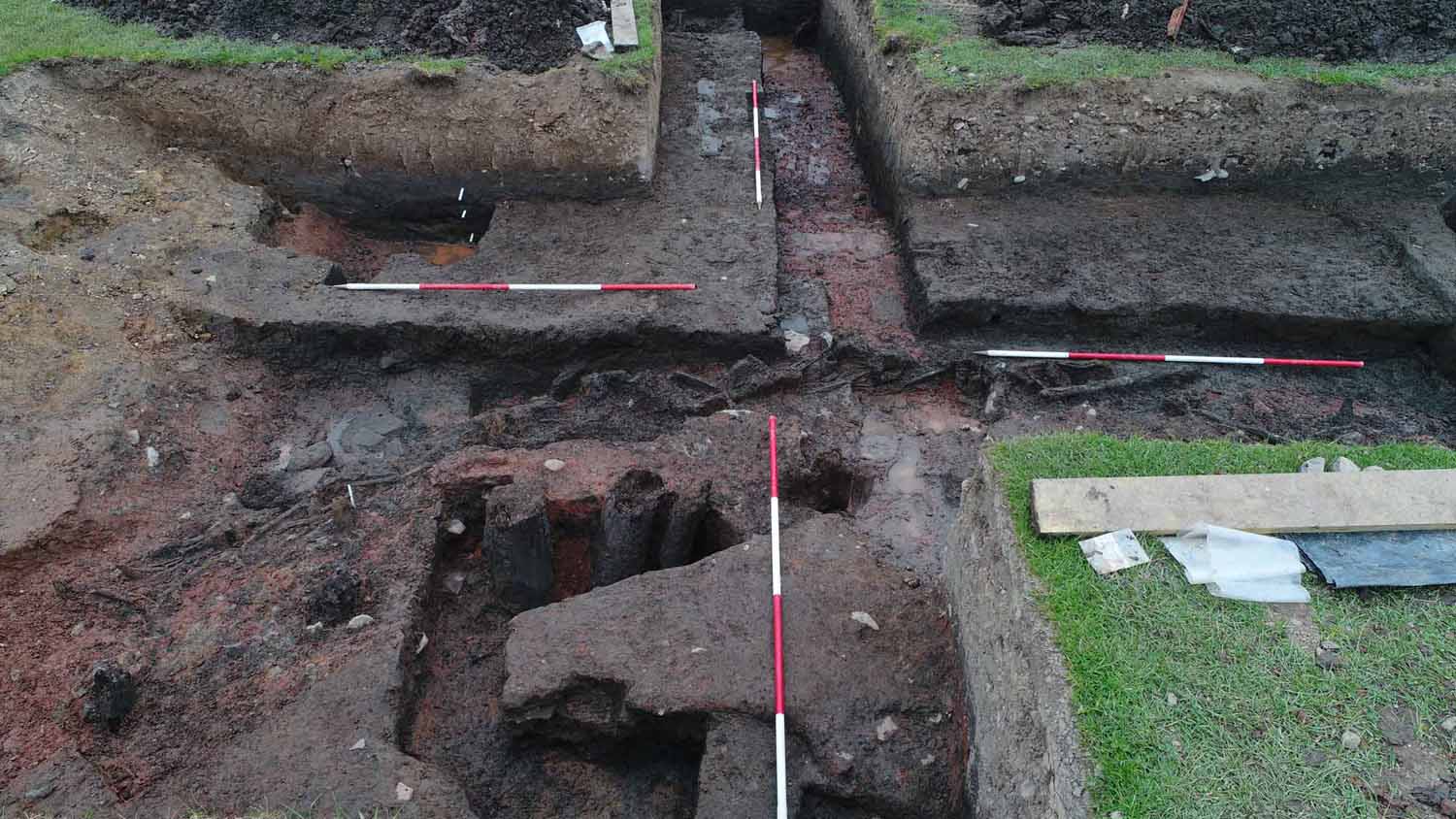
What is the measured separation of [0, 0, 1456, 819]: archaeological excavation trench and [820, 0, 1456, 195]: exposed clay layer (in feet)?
0.09

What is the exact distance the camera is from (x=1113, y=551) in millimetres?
2867

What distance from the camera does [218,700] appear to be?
3549 millimetres

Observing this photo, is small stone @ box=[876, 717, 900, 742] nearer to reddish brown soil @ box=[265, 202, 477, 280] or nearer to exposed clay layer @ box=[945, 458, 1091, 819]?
exposed clay layer @ box=[945, 458, 1091, 819]

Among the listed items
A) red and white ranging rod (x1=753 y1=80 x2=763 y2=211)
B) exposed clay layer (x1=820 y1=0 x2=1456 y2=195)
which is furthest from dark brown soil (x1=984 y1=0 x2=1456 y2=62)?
red and white ranging rod (x1=753 y1=80 x2=763 y2=211)

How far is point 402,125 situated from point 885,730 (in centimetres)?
544

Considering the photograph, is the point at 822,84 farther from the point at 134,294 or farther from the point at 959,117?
the point at 134,294

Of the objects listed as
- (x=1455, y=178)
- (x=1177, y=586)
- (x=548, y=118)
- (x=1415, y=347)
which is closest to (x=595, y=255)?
(x=548, y=118)

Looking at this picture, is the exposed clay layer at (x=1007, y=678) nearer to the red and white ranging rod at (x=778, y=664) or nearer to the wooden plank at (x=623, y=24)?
the red and white ranging rod at (x=778, y=664)

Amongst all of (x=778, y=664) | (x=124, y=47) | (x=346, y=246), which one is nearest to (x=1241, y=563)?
(x=778, y=664)

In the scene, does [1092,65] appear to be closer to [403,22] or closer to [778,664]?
[778,664]

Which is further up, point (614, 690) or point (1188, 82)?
A: point (1188, 82)

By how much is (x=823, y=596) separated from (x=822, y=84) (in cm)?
707

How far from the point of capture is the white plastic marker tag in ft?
→ 9.32

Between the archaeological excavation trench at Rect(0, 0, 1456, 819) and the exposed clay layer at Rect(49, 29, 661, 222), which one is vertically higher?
the exposed clay layer at Rect(49, 29, 661, 222)
